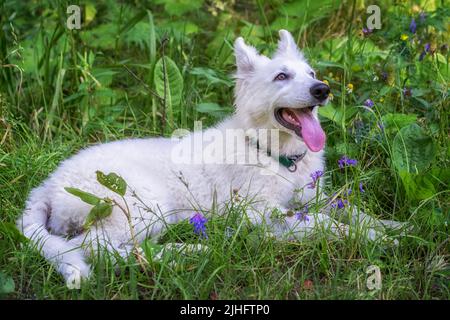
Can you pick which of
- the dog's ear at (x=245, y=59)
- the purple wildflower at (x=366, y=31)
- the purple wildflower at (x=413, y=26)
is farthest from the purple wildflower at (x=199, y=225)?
the purple wildflower at (x=413, y=26)

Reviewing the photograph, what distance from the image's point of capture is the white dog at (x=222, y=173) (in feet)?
12.4

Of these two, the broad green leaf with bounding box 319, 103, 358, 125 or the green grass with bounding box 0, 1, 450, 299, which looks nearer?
the green grass with bounding box 0, 1, 450, 299

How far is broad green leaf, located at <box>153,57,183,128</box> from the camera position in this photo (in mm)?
5051

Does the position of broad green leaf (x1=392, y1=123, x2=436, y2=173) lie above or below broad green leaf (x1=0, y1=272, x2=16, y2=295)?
above

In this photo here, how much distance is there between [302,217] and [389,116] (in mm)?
1224

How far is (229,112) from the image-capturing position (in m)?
5.03

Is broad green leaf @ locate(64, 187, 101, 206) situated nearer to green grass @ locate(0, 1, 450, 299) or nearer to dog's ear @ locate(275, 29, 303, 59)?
green grass @ locate(0, 1, 450, 299)

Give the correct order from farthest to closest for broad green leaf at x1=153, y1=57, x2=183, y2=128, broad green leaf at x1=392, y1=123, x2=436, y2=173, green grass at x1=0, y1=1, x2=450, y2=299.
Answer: broad green leaf at x1=153, y1=57, x2=183, y2=128 → broad green leaf at x1=392, y1=123, x2=436, y2=173 → green grass at x1=0, y1=1, x2=450, y2=299

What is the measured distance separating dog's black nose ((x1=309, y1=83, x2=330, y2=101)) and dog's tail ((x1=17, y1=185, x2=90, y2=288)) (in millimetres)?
1556

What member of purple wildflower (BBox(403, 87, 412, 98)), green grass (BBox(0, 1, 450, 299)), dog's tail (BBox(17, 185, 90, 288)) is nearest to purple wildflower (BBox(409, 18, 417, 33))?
green grass (BBox(0, 1, 450, 299))

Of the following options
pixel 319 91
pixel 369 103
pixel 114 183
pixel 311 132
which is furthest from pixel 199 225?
pixel 369 103

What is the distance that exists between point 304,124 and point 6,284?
188 cm

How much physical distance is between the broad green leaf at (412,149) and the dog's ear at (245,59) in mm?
1002

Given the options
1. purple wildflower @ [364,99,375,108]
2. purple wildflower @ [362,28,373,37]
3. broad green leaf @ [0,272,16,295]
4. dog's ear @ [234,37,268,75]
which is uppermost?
purple wildflower @ [362,28,373,37]
